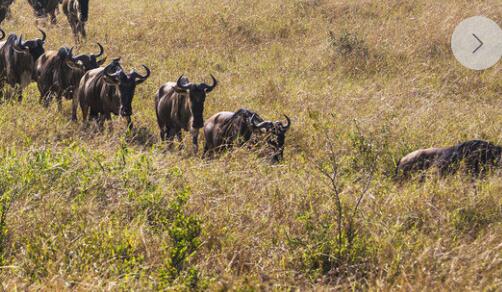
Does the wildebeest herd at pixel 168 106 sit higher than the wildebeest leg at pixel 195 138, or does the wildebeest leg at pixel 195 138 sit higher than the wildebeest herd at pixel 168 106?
the wildebeest herd at pixel 168 106

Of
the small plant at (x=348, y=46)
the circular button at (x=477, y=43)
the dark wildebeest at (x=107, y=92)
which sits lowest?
the circular button at (x=477, y=43)

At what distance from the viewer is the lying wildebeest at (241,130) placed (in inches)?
316

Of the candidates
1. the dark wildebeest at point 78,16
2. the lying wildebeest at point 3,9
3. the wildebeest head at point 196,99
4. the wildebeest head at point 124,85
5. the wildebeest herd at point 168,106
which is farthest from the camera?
the lying wildebeest at point 3,9

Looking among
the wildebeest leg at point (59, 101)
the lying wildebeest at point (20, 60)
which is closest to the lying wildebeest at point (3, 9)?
the lying wildebeest at point (20, 60)

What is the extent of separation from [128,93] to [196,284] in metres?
5.41

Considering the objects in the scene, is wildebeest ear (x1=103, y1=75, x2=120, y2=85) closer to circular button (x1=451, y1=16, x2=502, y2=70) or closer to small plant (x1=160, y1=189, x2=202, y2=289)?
small plant (x1=160, y1=189, x2=202, y2=289)

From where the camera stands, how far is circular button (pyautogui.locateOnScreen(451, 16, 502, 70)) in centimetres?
1357

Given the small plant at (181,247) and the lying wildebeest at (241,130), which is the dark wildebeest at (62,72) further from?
the small plant at (181,247)

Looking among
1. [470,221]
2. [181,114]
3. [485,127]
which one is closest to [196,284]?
[470,221]

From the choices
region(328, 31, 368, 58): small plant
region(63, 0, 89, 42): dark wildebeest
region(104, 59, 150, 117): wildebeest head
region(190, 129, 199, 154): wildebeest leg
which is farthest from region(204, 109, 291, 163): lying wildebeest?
region(63, 0, 89, 42): dark wildebeest

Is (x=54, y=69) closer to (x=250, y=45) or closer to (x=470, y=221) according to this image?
(x=250, y=45)

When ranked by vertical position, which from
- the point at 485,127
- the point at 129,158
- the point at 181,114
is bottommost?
the point at 485,127

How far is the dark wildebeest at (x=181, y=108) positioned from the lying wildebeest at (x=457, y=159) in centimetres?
291

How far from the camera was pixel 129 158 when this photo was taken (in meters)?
6.02
